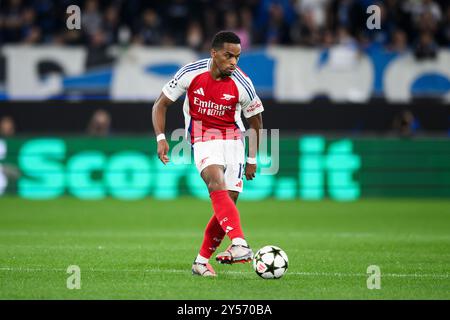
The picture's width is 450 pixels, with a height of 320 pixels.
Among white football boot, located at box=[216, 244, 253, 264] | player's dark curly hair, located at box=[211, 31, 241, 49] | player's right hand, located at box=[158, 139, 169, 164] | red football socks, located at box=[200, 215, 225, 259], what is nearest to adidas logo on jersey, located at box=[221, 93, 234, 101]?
player's dark curly hair, located at box=[211, 31, 241, 49]

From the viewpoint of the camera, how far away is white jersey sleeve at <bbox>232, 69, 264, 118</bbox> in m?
9.28

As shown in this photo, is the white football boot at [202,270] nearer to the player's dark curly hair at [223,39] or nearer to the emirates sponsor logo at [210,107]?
the emirates sponsor logo at [210,107]

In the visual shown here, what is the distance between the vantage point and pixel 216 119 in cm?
933

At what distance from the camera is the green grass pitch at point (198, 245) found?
8.12 metres

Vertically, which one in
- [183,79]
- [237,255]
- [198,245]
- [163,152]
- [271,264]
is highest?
[183,79]

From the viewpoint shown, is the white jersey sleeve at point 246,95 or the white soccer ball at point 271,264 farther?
the white jersey sleeve at point 246,95

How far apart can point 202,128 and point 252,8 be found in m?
13.3

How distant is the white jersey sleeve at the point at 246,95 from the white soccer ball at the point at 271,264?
1462mm

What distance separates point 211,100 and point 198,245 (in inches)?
143

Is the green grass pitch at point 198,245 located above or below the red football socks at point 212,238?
below

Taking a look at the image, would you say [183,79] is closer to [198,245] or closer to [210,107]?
[210,107]

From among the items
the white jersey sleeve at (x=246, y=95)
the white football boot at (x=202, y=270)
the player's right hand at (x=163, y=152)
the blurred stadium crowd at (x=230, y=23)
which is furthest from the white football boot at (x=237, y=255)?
the blurred stadium crowd at (x=230, y=23)

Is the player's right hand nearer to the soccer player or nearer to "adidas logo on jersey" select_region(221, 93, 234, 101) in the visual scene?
the soccer player

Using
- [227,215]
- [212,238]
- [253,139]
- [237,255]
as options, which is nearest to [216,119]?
[253,139]
